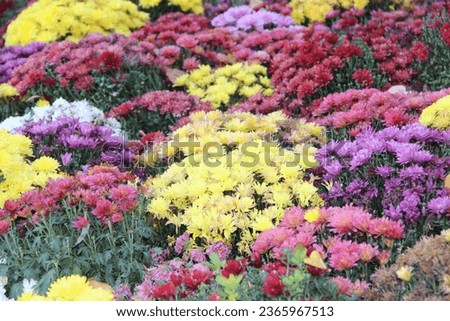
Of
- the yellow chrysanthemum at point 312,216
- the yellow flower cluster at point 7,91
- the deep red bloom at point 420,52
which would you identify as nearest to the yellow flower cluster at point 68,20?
the yellow flower cluster at point 7,91

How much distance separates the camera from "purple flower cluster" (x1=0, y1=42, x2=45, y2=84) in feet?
21.8

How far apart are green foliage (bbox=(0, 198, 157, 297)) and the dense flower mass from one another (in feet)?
0.03

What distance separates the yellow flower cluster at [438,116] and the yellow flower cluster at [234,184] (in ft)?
2.12

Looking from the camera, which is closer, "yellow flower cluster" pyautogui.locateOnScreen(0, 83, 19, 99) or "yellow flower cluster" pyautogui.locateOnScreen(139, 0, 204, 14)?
"yellow flower cluster" pyautogui.locateOnScreen(0, 83, 19, 99)

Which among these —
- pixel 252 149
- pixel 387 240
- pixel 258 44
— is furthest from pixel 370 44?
pixel 387 240

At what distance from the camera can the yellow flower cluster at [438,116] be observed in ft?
12.2

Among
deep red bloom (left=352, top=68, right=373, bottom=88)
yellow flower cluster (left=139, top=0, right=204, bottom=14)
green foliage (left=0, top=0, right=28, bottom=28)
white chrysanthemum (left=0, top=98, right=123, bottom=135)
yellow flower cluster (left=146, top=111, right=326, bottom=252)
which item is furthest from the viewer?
green foliage (left=0, top=0, right=28, bottom=28)

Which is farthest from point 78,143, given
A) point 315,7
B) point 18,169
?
point 315,7

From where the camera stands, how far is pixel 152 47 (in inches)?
246

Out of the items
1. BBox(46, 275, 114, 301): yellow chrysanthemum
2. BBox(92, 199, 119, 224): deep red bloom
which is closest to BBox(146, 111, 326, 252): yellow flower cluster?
BBox(92, 199, 119, 224): deep red bloom

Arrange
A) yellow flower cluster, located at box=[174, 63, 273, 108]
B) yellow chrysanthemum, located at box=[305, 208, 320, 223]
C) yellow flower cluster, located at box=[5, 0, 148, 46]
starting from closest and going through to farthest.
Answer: yellow chrysanthemum, located at box=[305, 208, 320, 223]
yellow flower cluster, located at box=[174, 63, 273, 108]
yellow flower cluster, located at box=[5, 0, 148, 46]

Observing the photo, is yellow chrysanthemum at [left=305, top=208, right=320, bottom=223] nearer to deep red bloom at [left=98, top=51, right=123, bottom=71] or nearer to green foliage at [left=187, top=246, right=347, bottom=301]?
green foliage at [left=187, top=246, right=347, bottom=301]

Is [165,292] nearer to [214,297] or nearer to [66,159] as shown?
[214,297]
